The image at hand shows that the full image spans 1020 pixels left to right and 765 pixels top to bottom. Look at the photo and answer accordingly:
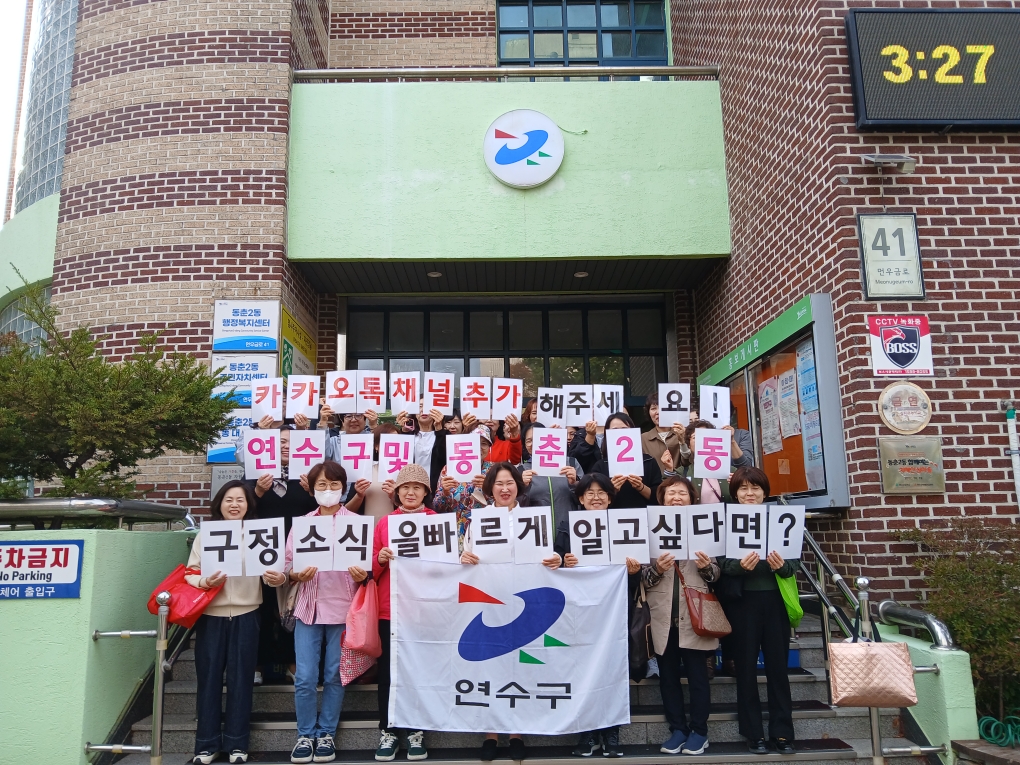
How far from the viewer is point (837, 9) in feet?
23.4

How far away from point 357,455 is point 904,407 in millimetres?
4302

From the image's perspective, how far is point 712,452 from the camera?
20.5 ft

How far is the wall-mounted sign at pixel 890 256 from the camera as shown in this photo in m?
6.69

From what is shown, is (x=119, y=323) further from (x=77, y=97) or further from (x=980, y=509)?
(x=980, y=509)

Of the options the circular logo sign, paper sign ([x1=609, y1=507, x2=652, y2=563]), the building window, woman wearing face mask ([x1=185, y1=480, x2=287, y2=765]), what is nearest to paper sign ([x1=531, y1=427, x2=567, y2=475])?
paper sign ([x1=609, y1=507, x2=652, y2=563])

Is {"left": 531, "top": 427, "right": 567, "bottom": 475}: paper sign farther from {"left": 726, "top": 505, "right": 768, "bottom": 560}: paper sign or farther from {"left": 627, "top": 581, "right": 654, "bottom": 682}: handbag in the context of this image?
{"left": 726, "top": 505, "right": 768, "bottom": 560}: paper sign

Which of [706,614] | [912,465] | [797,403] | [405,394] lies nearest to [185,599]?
[405,394]

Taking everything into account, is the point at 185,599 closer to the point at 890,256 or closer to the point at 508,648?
the point at 508,648

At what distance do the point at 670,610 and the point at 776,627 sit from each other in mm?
689

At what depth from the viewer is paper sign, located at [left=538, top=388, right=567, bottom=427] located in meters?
7.18

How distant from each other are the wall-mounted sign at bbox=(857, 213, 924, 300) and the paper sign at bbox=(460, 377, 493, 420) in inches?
127

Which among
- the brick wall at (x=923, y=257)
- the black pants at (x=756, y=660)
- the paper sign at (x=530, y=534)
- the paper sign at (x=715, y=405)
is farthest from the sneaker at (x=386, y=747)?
the brick wall at (x=923, y=257)

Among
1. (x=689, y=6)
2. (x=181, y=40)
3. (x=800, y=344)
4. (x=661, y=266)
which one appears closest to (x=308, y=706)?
(x=800, y=344)

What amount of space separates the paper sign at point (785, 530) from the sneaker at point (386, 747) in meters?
2.71
